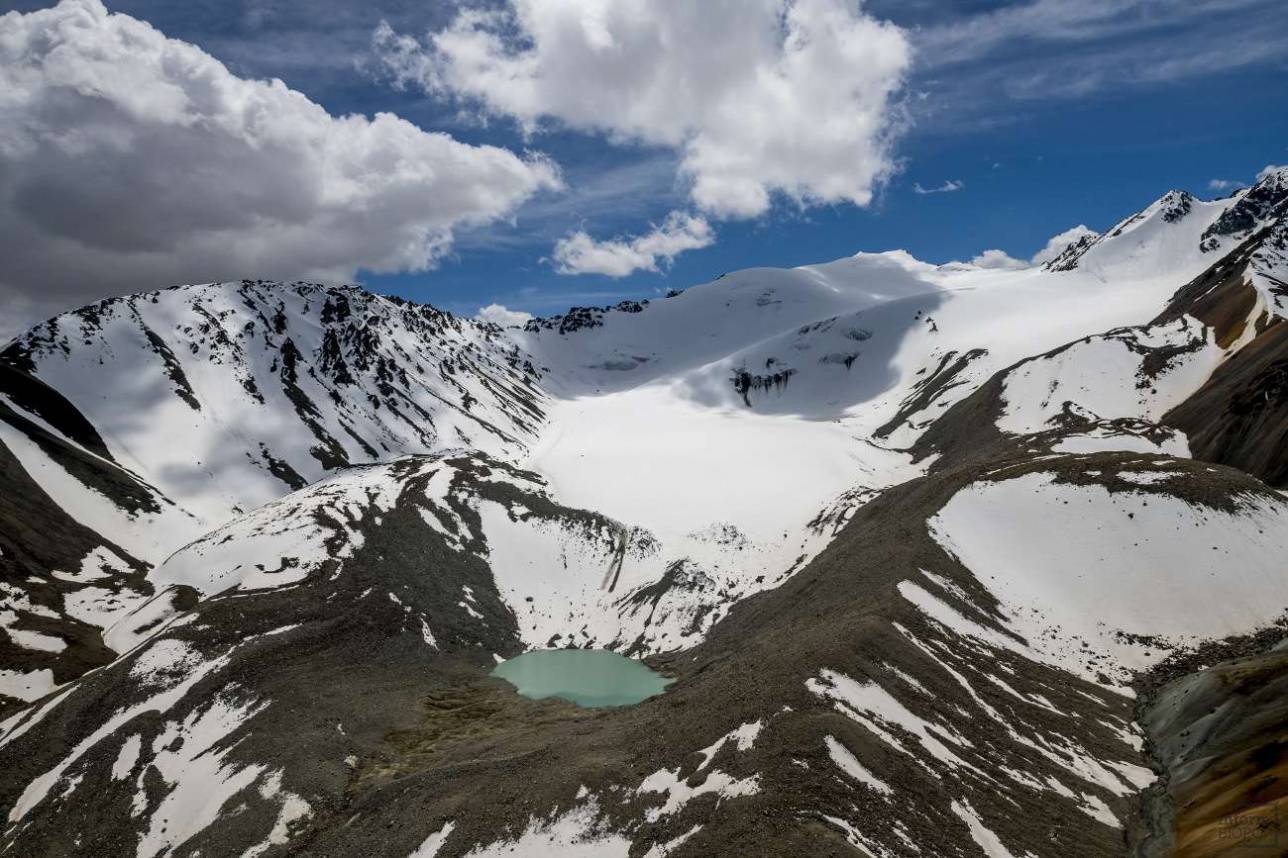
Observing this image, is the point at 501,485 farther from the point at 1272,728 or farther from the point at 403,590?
the point at 1272,728

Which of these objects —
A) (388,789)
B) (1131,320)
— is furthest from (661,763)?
(1131,320)

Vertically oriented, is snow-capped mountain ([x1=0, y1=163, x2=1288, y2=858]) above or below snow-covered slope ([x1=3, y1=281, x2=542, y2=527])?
below

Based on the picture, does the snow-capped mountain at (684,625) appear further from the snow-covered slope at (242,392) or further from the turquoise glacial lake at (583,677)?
the turquoise glacial lake at (583,677)

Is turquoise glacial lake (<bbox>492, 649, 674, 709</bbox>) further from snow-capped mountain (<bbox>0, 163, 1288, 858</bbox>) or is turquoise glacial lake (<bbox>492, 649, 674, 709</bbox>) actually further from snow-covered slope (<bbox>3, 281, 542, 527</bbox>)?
snow-covered slope (<bbox>3, 281, 542, 527</bbox>)

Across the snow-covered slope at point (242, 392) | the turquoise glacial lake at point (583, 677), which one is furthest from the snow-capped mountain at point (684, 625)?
the turquoise glacial lake at point (583, 677)

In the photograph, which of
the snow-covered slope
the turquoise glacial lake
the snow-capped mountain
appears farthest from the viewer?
the snow-covered slope

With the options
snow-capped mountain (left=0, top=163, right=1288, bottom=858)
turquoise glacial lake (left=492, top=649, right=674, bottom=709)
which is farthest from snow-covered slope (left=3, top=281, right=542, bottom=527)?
turquoise glacial lake (left=492, top=649, right=674, bottom=709)

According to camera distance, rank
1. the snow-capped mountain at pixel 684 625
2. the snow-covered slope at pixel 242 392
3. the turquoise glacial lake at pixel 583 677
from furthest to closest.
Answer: the snow-covered slope at pixel 242 392, the turquoise glacial lake at pixel 583 677, the snow-capped mountain at pixel 684 625
